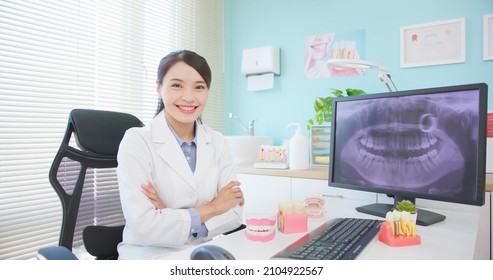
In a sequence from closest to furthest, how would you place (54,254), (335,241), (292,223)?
(54,254) < (335,241) < (292,223)

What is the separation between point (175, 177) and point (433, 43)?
155 centimetres

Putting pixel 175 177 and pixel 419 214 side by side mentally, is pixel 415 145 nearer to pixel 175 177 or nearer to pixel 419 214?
pixel 419 214

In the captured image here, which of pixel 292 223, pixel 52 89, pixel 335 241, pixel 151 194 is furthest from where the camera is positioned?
pixel 52 89

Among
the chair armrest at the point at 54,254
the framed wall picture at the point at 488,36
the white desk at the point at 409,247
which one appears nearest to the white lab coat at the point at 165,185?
the white desk at the point at 409,247

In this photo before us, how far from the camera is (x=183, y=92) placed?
3.75 feet

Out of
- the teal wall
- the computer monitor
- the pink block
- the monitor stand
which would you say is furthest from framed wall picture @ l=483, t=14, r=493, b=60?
the pink block

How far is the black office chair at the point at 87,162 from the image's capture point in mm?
996

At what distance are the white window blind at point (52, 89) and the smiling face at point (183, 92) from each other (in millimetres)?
350

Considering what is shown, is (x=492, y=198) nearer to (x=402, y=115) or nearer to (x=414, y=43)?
(x=402, y=115)

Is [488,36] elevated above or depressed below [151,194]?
above

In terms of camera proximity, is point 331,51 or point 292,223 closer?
point 292,223

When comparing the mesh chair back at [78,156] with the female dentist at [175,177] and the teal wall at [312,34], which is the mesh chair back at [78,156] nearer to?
the female dentist at [175,177]

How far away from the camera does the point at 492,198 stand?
1.18m

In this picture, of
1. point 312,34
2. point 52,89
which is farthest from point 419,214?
point 52,89
